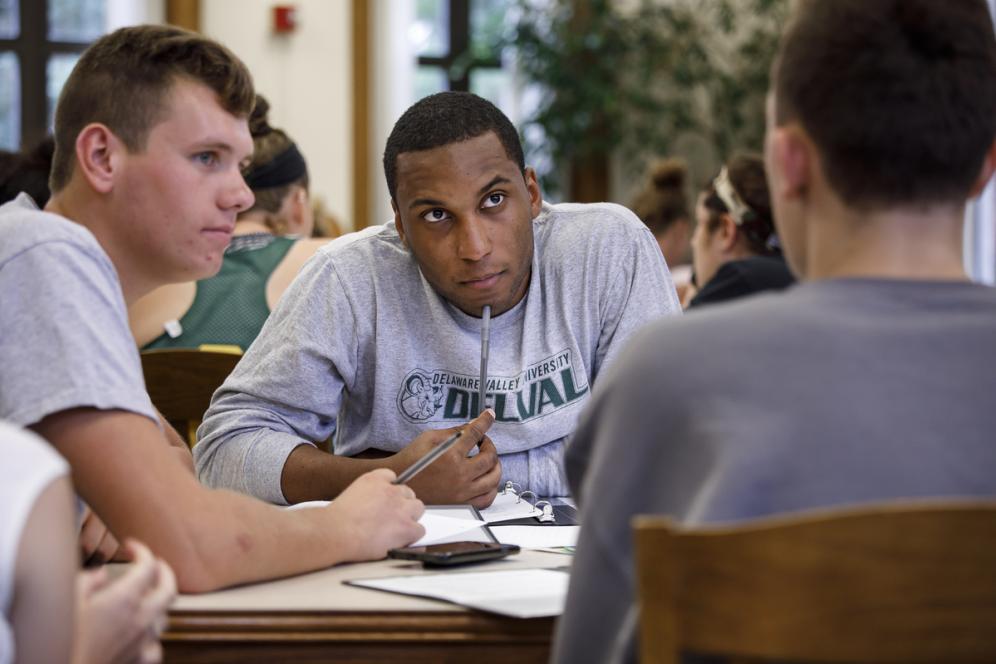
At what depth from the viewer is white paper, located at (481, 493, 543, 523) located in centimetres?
168

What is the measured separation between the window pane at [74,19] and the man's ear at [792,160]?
613 cm

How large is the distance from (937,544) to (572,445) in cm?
35

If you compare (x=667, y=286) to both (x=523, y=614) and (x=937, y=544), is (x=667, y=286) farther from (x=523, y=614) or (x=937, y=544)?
(x=937, y=544)

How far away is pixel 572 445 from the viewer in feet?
3.44

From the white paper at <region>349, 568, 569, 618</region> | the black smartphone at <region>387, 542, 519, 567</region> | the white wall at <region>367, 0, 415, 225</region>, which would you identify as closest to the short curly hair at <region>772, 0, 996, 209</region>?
the white paper at <region>349, 568, 569, 618</region>

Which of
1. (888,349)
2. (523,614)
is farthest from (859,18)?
(523,614)

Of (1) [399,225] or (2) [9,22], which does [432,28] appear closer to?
(2) [9,22]

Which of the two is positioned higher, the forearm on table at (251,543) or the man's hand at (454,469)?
the forearm on table at (251,543)

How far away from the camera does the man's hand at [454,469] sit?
5.56 feet

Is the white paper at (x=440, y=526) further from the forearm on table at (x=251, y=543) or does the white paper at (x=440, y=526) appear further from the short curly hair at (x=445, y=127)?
the short curly hair at (x=445, y=127)

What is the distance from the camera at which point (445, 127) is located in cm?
188

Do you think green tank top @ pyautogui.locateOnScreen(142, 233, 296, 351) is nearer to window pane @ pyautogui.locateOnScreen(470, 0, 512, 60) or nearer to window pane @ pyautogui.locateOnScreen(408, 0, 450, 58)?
window pane @ pyautogui.locateOnScreen(470, 0, 512, 60)

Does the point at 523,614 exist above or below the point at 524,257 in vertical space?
below

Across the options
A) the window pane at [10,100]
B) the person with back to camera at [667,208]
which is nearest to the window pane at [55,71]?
the window pane at [10,100]
